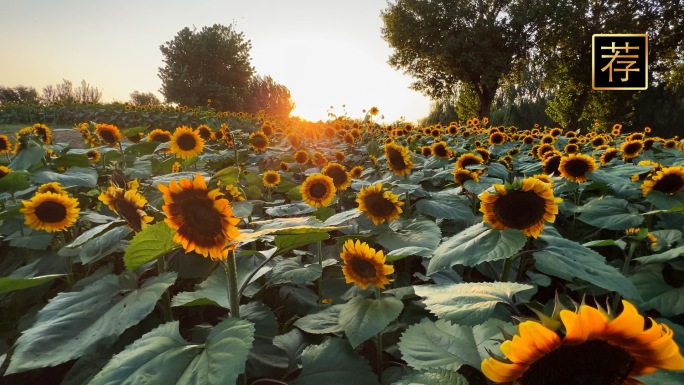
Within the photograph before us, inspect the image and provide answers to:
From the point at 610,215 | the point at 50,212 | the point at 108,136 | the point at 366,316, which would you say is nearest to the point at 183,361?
the point at 366,316

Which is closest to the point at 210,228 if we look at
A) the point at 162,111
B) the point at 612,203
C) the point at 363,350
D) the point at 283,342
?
the point at 283,342

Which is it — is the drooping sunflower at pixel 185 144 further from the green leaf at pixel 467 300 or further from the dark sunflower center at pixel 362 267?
the green leaf at pixel 467 300

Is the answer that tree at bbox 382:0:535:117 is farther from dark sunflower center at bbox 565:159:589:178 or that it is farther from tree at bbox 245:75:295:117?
dark sunflower center at bbox 565:159:589:178

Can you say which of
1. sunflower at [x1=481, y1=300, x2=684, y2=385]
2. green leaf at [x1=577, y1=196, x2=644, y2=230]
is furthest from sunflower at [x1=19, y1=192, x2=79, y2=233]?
green leaf at [x1=577, y1=196, x2=644, y2=230]

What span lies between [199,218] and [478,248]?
0.89m

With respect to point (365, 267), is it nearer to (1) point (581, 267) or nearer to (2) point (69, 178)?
(1) point (581, 267)

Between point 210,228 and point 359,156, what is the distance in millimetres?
4448

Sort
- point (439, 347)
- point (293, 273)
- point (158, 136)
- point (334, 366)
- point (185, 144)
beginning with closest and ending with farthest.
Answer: point (439, 347) < point (334, 366) < point (293, 273) < point (185, 144) < point (158, 136)

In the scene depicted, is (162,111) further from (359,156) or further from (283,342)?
(283,342)

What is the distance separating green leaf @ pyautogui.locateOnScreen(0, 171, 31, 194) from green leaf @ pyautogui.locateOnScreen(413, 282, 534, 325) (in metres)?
2.34

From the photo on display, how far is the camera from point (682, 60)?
85.2ft

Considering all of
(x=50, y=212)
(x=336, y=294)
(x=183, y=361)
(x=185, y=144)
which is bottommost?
(x=336, y=294)

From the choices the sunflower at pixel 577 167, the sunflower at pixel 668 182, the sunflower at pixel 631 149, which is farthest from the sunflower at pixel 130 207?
the sunflower at pixel 631 149

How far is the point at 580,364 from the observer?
2.08 ft
